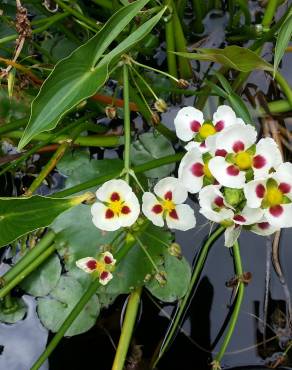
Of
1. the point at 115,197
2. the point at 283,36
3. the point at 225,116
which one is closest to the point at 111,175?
the point at 115,197

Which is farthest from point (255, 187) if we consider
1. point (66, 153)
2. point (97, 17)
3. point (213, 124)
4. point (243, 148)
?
point (97, 17)

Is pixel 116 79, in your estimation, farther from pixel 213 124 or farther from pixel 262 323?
pixel 262 323

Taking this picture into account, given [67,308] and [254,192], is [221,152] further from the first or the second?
[67,308]

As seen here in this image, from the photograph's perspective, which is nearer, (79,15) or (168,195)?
(168,195)

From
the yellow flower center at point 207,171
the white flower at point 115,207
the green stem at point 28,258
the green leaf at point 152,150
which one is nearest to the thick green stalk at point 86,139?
the green leaf at point 152,150

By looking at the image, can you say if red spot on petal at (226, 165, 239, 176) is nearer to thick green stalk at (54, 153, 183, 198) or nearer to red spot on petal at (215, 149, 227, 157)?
red spot on petal at (215, 149, 227, 157)
